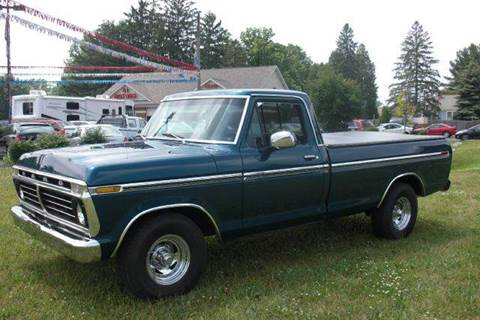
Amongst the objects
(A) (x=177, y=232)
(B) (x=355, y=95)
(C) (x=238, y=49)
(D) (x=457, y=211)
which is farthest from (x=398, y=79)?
(A) (x=177, y=232)

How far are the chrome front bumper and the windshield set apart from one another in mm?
1666

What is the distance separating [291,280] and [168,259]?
135 centimetres

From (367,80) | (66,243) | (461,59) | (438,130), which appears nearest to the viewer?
(66,243)

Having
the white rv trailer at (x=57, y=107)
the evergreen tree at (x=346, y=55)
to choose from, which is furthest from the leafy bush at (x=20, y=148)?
the evergreen tree at (x=346, y=55)

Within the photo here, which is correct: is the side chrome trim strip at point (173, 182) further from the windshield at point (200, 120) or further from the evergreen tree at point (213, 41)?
the evergreen tree at point (213, 41)

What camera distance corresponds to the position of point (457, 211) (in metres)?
8.74

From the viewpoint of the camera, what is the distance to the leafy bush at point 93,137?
17.2 meters

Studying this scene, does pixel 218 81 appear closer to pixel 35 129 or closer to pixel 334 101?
pixel 334 101

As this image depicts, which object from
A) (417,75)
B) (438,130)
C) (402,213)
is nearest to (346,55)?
(417,75)

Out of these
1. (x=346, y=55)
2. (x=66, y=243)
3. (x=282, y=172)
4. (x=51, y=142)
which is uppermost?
(x=346, y=55)

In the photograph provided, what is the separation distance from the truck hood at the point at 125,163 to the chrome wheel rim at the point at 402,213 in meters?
3.29

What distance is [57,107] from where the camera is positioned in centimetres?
3319

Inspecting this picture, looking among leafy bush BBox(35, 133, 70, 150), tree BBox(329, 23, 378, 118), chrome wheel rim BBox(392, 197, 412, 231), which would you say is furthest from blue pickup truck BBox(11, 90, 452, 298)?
tree BBox(329, 23, 378, 118)

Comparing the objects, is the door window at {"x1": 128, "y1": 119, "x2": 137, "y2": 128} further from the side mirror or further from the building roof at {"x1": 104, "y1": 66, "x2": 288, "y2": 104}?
the building roof at {"x1": 104, "y1": 66, "x2": 288, "y2": 104}
